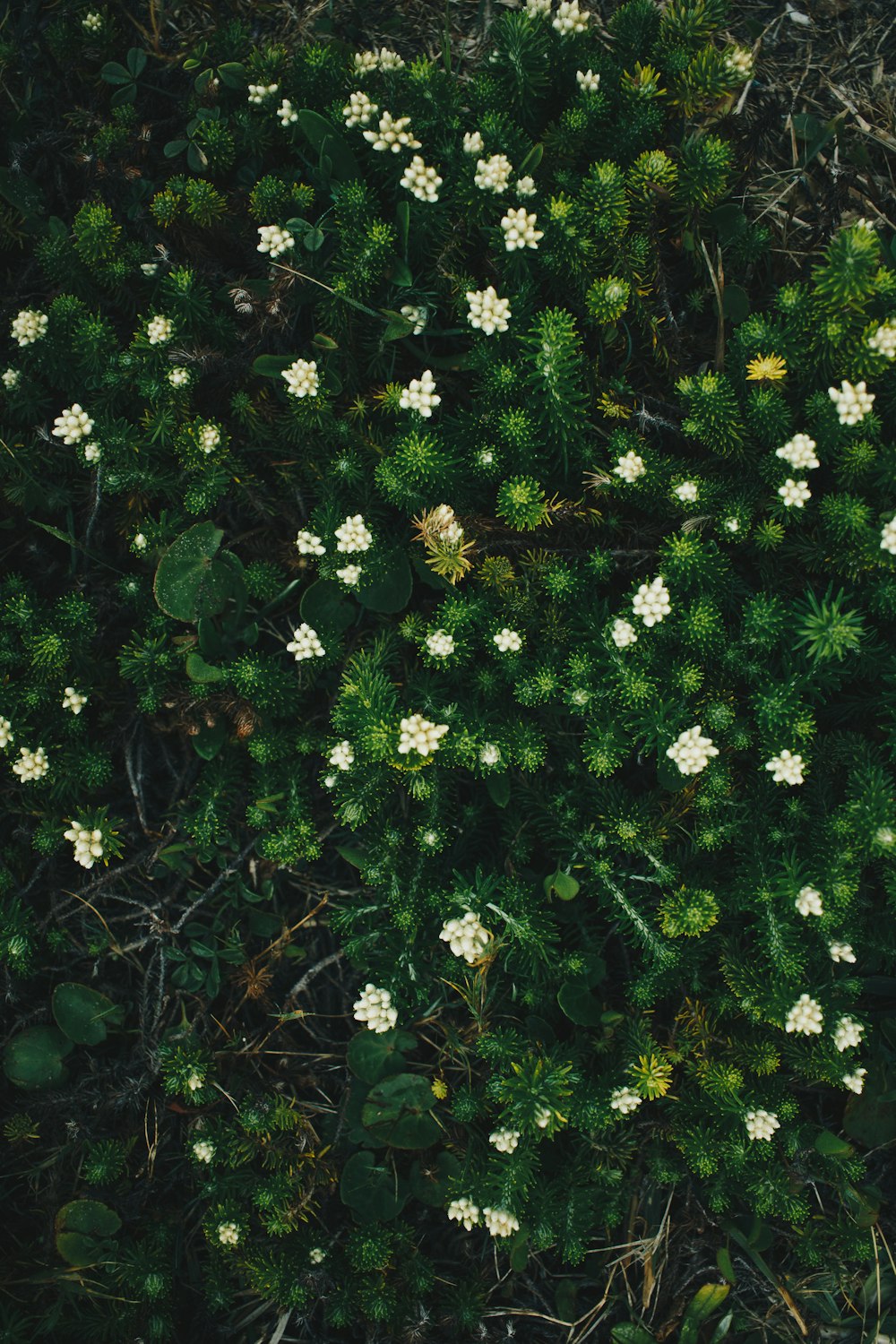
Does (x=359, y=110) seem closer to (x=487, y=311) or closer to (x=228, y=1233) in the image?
(x=487, y=311)

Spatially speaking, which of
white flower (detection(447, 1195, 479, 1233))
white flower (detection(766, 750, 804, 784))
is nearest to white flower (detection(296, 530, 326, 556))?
white flower (detection(766, 750, 804, 784))

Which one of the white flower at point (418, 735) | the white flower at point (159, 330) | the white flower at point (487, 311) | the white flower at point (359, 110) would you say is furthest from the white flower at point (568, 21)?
the white flower at point (418, 735)

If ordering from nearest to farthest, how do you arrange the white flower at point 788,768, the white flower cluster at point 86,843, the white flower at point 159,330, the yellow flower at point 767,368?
the white flower at point 788,768, the yellow flower at point 767,368, the white flower at point 159,330, the white flower cluster at point 86,843

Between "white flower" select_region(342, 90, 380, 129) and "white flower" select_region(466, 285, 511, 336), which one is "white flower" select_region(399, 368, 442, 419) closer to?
"white flower" select_region(466, 285, 511, 336)

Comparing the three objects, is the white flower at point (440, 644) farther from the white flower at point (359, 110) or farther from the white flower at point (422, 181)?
the white flower at point (359, 110)

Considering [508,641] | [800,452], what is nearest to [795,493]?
[800,452]

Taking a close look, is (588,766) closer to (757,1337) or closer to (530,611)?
(530,611)
